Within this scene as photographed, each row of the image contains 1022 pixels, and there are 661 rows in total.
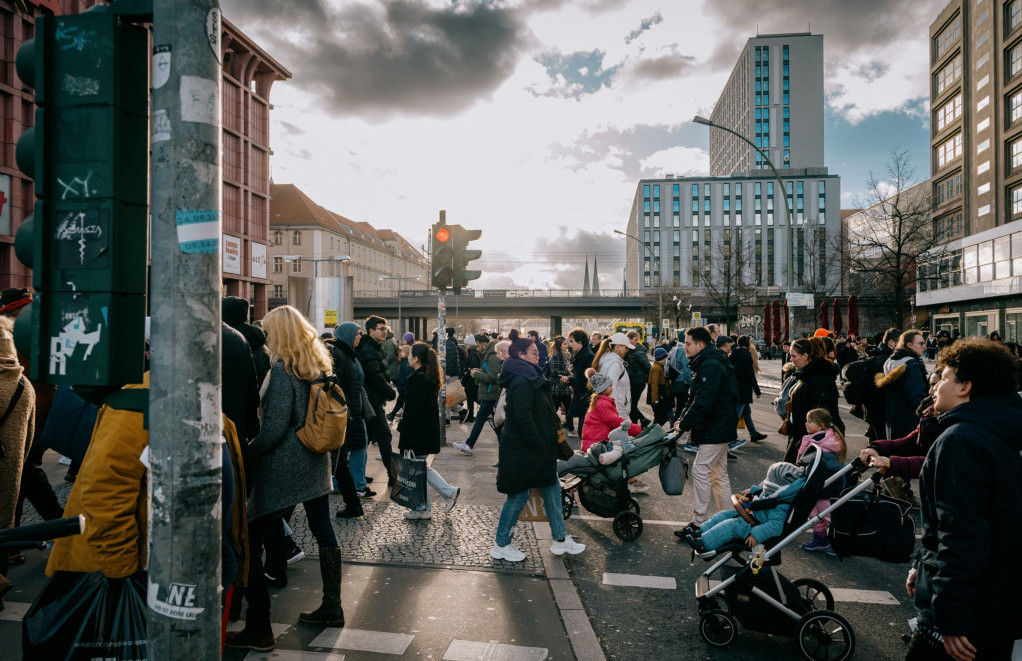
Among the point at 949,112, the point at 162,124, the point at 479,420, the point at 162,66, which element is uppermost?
the point at 949,112

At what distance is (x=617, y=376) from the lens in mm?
8711

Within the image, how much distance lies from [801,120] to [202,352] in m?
133

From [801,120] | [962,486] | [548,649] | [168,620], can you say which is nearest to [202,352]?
[168,620]

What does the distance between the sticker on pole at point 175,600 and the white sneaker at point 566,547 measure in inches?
158

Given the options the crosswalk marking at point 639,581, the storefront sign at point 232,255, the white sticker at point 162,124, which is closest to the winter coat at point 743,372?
the crosswalk marking at point 639,581

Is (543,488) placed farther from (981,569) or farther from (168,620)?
(168,620)

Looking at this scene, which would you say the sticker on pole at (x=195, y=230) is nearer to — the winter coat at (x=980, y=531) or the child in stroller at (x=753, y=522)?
the winter coat at (x=980, y=531)

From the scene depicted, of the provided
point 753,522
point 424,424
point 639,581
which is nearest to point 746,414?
point 424,424

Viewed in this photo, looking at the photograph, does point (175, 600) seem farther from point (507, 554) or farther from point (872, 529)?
point (507, 554)

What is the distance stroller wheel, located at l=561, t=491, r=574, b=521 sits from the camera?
671cm

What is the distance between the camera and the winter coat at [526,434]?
17.2ft

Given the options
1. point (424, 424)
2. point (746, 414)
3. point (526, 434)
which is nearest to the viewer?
point (526, 434)

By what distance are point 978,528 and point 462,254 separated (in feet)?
28.3

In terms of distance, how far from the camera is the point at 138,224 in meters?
1.99
